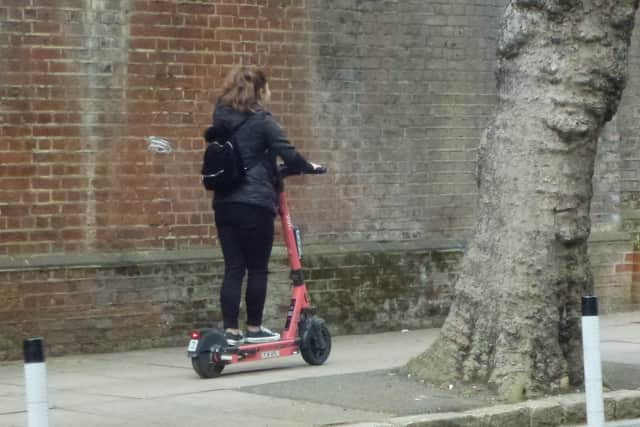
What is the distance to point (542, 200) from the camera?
9.57 m

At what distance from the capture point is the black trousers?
1034cm

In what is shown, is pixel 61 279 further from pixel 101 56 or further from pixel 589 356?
pixel 589 356

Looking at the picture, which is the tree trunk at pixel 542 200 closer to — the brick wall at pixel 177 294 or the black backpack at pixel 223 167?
the black backpack at pixel 223 167

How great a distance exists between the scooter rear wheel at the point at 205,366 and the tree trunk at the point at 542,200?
1.52 m

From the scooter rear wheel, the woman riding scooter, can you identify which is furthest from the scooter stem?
the scooter rear wheel

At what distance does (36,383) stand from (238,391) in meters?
3.83

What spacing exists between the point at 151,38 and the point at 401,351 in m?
3.25

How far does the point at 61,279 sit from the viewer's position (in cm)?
1168

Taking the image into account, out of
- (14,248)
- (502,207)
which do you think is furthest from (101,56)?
(502,207)

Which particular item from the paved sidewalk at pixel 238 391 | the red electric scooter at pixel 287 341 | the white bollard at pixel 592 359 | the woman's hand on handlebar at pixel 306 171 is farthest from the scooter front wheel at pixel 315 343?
the white bollard at pixel 592 359

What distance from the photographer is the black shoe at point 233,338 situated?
33.7 feet

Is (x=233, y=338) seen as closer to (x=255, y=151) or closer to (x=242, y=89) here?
(x=255, y=151)

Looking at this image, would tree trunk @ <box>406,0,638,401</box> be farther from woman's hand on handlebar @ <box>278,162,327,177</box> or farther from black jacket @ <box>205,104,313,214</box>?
black jacket @ <box>205,104,313,214</box>

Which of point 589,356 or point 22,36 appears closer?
point 589,356
